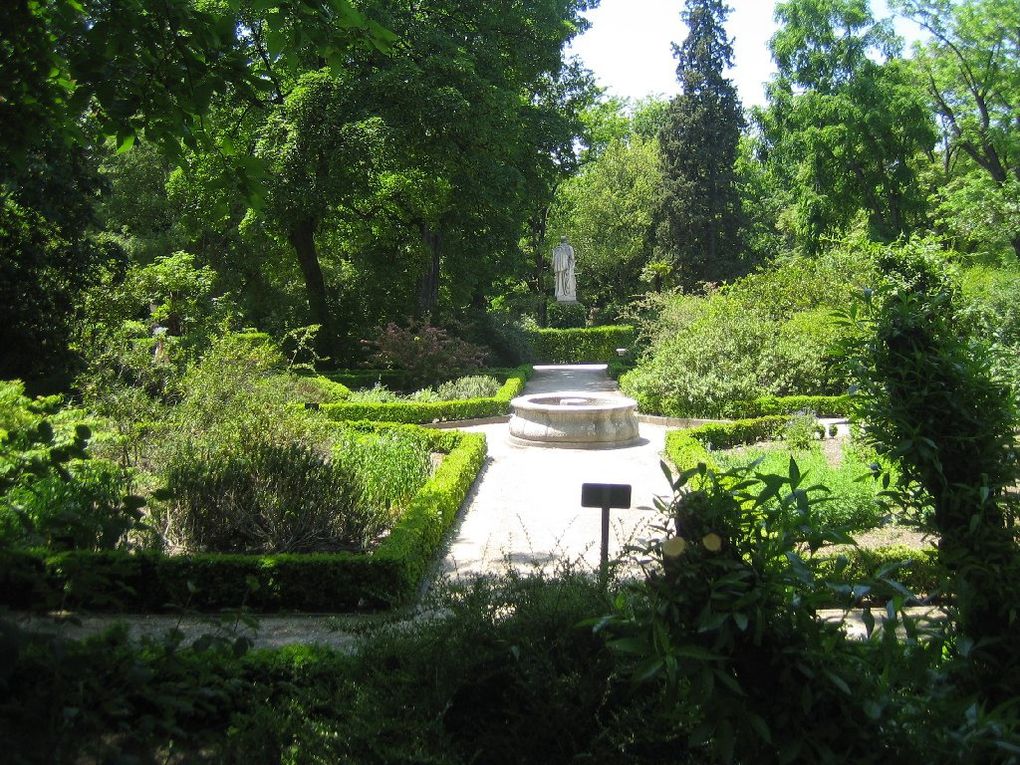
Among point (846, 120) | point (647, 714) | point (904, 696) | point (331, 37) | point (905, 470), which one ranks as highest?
point (846, 120)

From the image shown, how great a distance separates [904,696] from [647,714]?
987 mm

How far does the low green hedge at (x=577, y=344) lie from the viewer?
34969mm

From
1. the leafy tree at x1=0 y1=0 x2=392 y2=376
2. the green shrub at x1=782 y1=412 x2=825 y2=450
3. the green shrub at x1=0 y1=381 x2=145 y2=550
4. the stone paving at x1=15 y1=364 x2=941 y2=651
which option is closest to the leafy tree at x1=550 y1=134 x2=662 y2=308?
the stone paving at x1=15 y1=364 x2=941 y2=651

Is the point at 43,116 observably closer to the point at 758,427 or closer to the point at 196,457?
the point at 196,457

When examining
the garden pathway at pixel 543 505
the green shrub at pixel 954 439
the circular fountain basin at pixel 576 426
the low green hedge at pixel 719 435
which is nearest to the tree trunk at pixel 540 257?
the garden pathway at pixel 543 505

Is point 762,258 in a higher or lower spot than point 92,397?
higher

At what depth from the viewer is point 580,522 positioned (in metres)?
8.76

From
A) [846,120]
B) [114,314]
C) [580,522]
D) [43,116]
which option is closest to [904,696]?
[43,116]

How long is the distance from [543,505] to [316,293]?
1638 cm

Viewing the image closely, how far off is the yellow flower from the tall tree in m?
33.5

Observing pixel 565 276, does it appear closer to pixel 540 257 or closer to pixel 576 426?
pixel 540 257

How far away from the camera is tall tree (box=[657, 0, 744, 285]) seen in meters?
34.5

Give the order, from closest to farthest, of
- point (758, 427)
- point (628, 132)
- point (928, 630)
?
point (928, 630) < point (758, 427) < point (628, 132)

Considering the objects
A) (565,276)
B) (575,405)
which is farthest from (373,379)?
(565,276)
